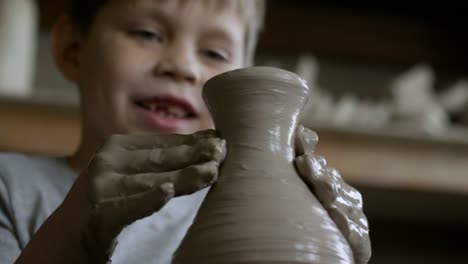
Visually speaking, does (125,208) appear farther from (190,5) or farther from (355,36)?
(355,36)

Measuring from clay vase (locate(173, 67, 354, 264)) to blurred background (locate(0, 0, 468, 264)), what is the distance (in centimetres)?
114

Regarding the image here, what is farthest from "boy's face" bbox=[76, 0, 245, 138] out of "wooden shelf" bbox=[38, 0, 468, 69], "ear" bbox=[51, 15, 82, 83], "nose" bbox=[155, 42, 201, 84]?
"wooden shelf" bbox=[38, 0, 468, 69]

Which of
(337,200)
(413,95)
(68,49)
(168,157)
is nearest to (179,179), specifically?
(168,157)

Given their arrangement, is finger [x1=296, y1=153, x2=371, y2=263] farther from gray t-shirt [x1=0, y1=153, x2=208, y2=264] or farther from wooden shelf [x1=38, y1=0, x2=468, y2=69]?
wooden shelf [x1=38, y1=0, x2=468, y2=69]

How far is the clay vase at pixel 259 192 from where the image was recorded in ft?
1.47

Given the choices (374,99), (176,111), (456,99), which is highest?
(176,111)

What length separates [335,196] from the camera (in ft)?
1.63

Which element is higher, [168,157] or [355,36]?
[168,157]

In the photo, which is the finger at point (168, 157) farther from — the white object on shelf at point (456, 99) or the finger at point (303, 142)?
the white object on shelf at point (456, 99)

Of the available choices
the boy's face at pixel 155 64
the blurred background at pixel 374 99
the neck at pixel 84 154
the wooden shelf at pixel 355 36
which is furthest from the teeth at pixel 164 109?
the wooden shelf at pixel 355 36

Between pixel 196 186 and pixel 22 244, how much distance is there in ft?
1.27

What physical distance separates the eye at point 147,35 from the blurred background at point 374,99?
2.35 feet

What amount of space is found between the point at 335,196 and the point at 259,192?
0.21 ft

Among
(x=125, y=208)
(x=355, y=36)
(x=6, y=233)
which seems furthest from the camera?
(x=355, y=36)
